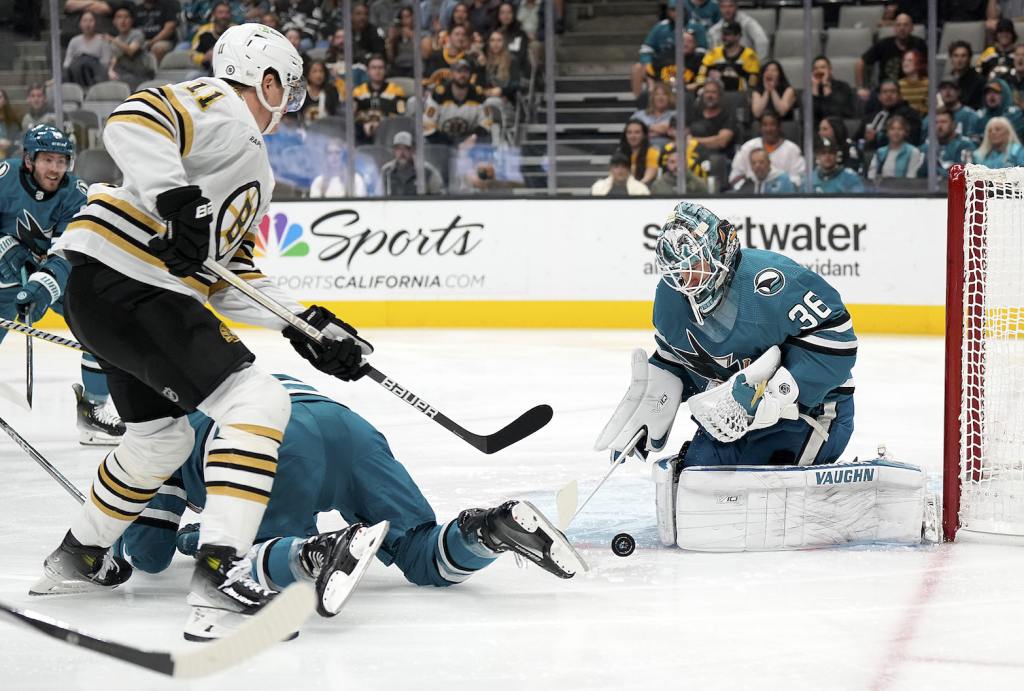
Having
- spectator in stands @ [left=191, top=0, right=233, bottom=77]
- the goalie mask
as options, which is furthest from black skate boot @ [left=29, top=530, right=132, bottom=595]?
spectator in stands @ [left=191, top=0, right=233, bottom=77]

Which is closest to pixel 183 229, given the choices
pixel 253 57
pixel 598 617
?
pixel 253 57

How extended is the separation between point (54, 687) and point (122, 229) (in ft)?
2.78

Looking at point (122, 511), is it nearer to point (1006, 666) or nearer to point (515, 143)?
point (1006, 666)

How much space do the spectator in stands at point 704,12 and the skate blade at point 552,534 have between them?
5.97m

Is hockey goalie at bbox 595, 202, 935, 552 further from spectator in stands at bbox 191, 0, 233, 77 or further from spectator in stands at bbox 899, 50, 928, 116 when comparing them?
spectator in stands at bbox 191, 0, 233, 77

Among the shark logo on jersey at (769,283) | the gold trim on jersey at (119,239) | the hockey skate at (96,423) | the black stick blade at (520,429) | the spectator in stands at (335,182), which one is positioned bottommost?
the hockey skate at (96,423)

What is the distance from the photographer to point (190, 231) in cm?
236

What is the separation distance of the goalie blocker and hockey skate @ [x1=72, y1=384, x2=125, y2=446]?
7.38 ft

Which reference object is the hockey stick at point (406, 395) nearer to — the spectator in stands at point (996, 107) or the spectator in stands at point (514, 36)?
the spectator in stands at point (996, 107)

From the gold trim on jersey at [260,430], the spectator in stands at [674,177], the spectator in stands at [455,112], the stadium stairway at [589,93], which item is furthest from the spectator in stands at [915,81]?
the gold trim on jersey at [260,430]

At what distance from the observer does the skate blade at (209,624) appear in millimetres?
2324

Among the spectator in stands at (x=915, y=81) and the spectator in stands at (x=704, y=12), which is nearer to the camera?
the spectator in stands at (x=915, y=81)

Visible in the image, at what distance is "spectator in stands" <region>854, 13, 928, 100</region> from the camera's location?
778 cm

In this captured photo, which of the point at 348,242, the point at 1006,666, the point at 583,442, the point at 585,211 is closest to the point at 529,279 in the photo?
the point at 585,211
